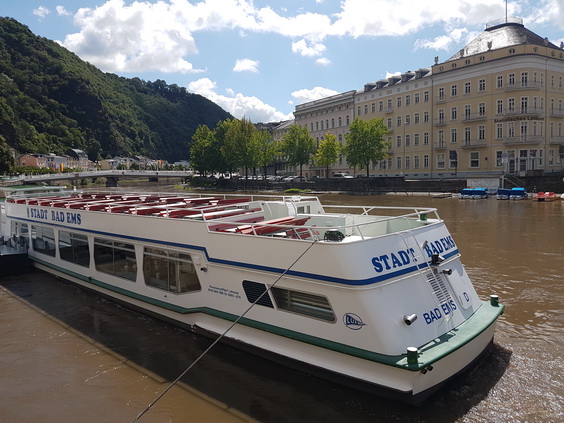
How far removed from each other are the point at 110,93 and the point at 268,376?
641ft

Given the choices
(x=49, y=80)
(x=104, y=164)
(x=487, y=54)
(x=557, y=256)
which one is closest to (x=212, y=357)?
(x=557, y=256)

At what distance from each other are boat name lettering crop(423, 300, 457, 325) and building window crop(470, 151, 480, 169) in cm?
Result: 4914

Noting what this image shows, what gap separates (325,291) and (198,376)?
2747 mm

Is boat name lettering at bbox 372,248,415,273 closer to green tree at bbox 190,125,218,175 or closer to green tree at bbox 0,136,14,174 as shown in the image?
green tree at bbox 190,125,218,175

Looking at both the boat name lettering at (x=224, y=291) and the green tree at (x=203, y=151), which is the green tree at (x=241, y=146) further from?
the boat name lettering at (x=224, y=291)

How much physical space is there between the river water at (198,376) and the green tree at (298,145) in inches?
2229

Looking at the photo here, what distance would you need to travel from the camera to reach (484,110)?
4997 cm

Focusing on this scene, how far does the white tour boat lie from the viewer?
559 centimetres

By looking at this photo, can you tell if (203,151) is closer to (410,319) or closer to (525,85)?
(525,85)

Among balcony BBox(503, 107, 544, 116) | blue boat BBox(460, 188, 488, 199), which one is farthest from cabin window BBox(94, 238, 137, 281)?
balcony BBox(503, 107, 544, 116)

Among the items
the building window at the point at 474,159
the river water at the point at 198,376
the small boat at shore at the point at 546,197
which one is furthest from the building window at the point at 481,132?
the river water at the point at 198,376

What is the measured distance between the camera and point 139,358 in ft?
25.3

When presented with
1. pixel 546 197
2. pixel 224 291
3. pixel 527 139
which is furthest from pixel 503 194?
pixel 224 291

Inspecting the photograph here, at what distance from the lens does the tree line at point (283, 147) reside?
5581 cm
